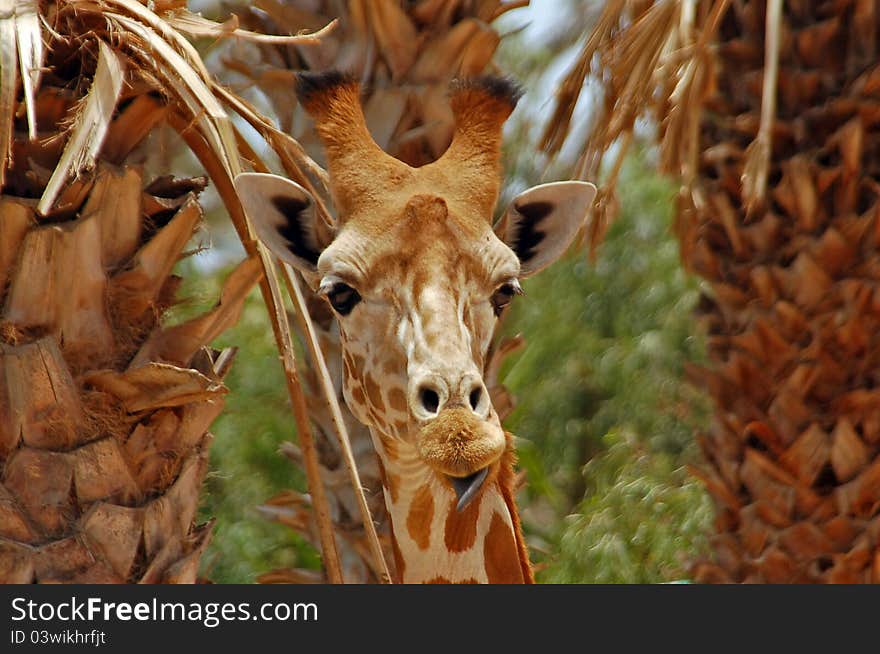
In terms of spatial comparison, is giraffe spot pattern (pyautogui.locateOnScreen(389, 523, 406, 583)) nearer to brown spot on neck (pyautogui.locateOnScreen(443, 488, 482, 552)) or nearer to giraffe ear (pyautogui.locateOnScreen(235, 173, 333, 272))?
brown spot on neck (pyautogui.locateOnScreen(443, 488, 482, 552))

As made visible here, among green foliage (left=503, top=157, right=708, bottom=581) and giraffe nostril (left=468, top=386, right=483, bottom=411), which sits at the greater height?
giraffe nostril (left=468, top=386, right=483, bottom=411)

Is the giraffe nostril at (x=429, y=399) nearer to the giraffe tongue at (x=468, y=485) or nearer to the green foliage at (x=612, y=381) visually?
the giraffe tongue at (x=468, y=485)

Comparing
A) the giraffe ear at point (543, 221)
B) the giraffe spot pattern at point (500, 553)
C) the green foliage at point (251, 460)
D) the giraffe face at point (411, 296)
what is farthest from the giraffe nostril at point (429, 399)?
the green foliage at point (251, 460)

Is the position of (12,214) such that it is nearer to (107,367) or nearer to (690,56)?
(107,367)

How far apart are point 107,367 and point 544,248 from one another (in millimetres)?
1272

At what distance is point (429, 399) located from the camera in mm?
2881

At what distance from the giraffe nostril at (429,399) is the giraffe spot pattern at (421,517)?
59 centimetres

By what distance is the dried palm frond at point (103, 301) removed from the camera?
9.77 ft

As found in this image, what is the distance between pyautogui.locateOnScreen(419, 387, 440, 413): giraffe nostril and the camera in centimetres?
287

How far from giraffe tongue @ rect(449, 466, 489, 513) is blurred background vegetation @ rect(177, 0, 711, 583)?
4537mm

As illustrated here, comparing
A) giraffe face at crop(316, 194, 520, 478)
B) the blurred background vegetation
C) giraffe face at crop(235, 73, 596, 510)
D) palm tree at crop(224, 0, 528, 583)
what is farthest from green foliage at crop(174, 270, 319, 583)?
giraffe face at crop(316, 194, 520, 478)

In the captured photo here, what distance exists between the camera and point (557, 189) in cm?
357

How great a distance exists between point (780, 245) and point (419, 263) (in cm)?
243

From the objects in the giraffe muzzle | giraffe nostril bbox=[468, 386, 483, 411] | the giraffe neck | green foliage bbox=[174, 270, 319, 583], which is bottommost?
green foliage bbox=[174, 270, 319, 583]
